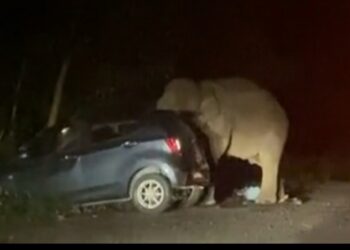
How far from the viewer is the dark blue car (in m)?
14.0

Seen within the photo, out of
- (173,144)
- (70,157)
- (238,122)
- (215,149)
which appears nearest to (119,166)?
(70,157)

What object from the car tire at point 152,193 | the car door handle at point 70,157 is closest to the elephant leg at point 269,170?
the car tire at point 152,193

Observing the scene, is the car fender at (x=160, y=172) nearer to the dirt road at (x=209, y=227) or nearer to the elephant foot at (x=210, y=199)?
the dirt road at (x=209, y=227)

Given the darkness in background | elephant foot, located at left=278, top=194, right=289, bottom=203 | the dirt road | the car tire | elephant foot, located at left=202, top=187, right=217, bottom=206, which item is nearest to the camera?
the dirt road

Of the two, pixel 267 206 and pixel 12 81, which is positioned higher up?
pixel 12 81

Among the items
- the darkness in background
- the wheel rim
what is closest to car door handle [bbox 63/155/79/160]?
the wheel rim

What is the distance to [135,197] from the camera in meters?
13.9

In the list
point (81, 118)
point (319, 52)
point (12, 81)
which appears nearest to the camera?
point (81, 118)

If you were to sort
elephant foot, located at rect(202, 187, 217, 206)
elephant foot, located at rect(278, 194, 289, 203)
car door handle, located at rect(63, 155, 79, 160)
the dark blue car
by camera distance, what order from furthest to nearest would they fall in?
elephant foot, located at rect(278, 194, 289, 203) < elephant foot, located at rect(202, 187, 217, 206) < car door handle, located at rect(63, 155, 79, 160) < the dark blue car

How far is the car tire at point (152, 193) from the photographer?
542 inches

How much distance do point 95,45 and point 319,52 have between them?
4193mm

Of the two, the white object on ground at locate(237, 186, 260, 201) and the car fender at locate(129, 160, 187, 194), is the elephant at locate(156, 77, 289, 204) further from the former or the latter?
the car fender at locate(129, 160, 187, 194)
